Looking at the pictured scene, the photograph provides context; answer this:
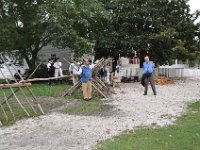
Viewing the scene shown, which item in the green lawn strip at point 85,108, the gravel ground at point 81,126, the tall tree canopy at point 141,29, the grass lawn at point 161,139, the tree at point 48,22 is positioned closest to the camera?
the grass lawn at point 161,139

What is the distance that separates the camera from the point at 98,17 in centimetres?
2936

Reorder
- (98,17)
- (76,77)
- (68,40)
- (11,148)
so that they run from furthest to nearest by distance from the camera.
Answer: (98,17)
(68,40)
(76,77)
(11,148)

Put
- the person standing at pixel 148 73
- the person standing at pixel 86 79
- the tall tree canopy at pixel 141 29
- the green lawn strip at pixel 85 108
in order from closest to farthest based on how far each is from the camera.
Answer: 1. the green lawn strip at pixel 85 108
2. the person standing at pixel 86 79
3. the person standing at pixel 148 73
4. the tall tree canopy at pixel 141 29

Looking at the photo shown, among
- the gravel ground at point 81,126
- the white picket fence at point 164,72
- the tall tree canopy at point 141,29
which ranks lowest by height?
the gravel ground at point 81,126

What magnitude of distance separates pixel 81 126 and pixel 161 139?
2862 mm

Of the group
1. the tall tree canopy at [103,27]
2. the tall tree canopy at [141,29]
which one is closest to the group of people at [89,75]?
the tall tree canopy at [103,27]

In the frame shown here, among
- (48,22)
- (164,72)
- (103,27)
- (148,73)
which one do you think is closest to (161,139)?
(148,73)

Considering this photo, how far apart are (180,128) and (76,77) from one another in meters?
10.9

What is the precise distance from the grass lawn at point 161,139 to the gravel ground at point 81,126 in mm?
437

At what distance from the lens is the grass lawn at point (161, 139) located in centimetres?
940

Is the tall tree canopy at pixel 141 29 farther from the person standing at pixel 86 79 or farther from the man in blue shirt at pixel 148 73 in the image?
the person standing at pixel 86 79

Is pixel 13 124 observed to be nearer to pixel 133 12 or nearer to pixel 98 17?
pixel 98 17

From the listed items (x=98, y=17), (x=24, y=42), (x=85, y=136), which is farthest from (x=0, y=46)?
(x=85, y=136)

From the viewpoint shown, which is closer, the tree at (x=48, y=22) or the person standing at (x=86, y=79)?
the person standing at (x=86, y=79)
